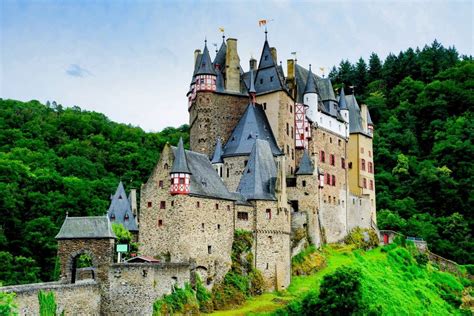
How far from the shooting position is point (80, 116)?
305 feet

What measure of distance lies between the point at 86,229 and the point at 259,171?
16049 millimetres

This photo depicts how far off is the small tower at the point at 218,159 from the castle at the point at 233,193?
102mm

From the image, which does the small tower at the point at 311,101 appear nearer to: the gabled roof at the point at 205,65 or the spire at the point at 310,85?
the spire at the point at 310,85

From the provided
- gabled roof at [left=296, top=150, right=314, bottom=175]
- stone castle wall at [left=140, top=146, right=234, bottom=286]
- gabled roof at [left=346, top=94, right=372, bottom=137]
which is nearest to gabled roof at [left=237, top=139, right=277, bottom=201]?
stone castle wall at [left=140, top=146, right=234, bottom=286]

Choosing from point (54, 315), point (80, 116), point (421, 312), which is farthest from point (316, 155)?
point (80, 116)

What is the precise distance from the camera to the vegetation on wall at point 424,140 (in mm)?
75188

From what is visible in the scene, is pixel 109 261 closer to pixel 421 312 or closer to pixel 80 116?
pixel 421 312

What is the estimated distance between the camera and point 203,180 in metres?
46.3

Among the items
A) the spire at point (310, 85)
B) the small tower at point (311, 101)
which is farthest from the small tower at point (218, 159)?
the spire at point (310, 85)

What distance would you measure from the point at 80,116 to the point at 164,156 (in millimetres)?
51178

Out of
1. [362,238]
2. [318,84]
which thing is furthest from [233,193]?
[318,84]

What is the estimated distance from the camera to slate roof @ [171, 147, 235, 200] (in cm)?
4506

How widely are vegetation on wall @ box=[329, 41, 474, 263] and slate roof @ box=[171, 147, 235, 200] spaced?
3265 centimetres

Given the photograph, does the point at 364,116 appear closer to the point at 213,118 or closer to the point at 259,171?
the point at 213,118
